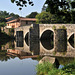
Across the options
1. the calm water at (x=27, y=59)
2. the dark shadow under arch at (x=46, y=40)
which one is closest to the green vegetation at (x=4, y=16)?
the dark shadow under arch at (x=46, y=40)

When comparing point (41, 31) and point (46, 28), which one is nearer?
point (46, 28)

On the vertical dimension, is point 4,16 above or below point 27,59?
above

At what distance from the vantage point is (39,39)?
124ft

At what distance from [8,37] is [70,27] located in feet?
70.2

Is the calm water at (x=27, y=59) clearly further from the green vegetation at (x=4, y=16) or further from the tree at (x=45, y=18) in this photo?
the green vegetation at (x=4, y=16)

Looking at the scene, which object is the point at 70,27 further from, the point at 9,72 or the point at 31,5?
the point at 31,5

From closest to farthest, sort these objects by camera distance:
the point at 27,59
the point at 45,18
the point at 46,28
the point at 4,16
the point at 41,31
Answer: the point at 27,59 → the point at 46,28 → the point at 41,31 → the point at 45,18 → the point at 4,16

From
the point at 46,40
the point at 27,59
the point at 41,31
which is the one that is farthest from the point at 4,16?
the point at 27,59

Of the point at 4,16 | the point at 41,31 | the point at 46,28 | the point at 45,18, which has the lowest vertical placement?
the point at 41,31

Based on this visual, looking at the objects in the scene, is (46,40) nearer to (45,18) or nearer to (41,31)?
(41,31)

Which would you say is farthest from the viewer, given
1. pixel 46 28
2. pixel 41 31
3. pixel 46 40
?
pixel 46 40

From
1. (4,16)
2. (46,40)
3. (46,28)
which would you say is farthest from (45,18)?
(4,16)

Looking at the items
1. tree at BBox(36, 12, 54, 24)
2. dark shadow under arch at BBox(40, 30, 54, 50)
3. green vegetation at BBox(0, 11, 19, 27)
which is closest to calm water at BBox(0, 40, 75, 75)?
dark shadow under arch at BBox(40, 30, 54, 50)

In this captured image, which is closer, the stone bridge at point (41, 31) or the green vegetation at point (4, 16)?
the stone bridge at point (41, 31)
